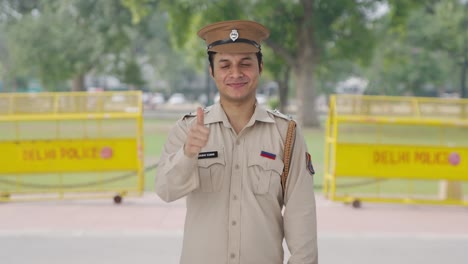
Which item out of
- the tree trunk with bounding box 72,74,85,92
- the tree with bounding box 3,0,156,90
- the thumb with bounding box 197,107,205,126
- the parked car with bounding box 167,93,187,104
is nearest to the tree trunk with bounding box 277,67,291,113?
the tree with bounding box 3,0,156,90

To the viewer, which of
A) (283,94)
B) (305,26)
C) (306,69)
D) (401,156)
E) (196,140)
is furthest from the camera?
(283,94)

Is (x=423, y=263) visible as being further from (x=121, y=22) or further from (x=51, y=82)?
(x=51, y=82)

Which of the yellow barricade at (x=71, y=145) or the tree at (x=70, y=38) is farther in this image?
the tree at (x=70, y=38)

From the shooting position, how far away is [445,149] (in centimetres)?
859

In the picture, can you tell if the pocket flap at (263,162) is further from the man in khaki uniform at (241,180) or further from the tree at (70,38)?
the tree at (70,38)

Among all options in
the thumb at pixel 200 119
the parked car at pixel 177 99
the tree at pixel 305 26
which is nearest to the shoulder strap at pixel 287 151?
the thumb at pixel 200 119

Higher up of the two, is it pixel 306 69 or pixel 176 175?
pixel 306 69

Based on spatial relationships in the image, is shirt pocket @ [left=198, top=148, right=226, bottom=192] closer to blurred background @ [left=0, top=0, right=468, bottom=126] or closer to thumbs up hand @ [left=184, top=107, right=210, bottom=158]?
thumbs up hand @ [left=184, top=107, right=210, bottom=158]

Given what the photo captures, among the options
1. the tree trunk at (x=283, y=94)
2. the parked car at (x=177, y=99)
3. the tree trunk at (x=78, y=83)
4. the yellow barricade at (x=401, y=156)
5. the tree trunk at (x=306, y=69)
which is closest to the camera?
the yellow barricade at (x=401, y=156)

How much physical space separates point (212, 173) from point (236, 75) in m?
0.42

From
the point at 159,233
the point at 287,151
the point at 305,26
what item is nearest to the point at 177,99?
the point at 305,26

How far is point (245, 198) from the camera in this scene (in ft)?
7.86

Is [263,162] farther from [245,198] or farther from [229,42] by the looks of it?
[229,42]

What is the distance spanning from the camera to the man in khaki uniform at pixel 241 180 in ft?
7.82
